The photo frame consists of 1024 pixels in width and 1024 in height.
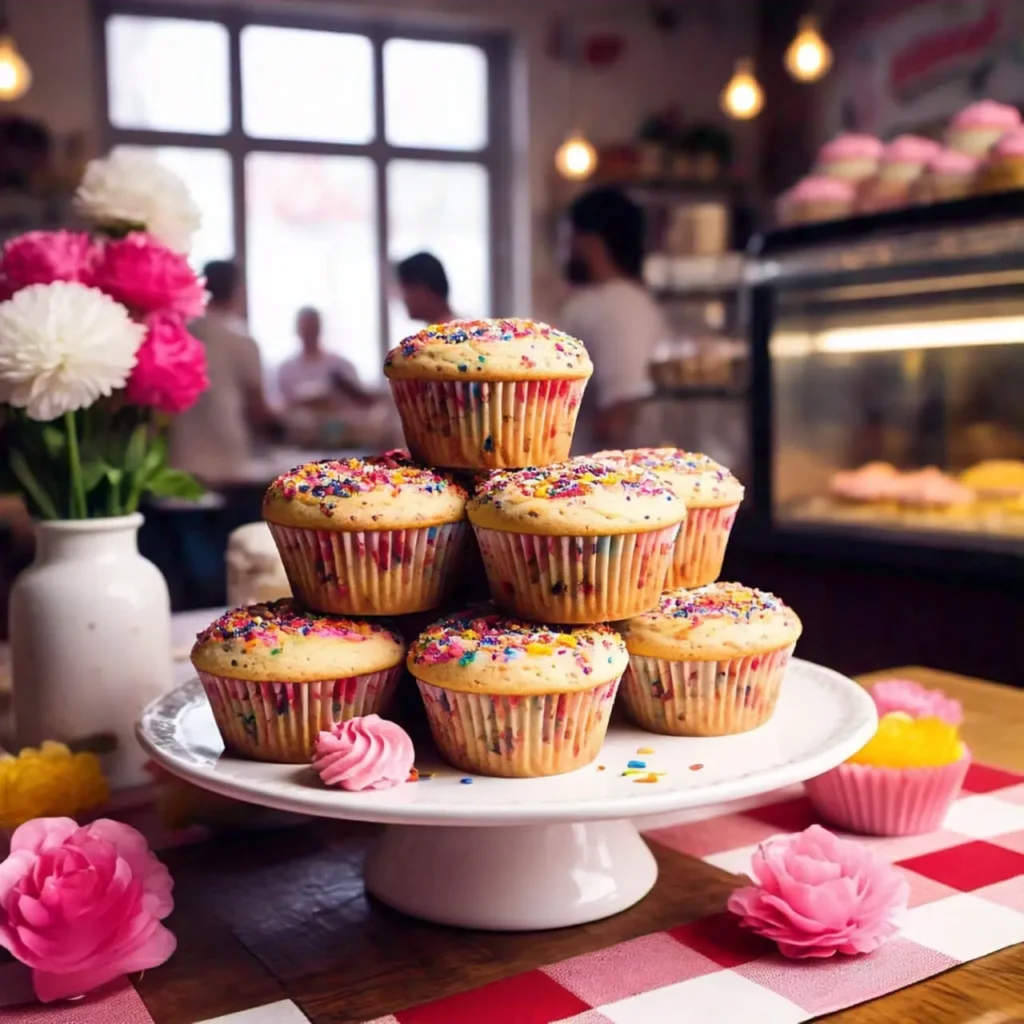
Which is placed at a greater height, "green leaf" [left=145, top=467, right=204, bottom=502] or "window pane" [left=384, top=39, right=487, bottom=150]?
"window pane" [left=384, top=39, right=487, bottom=150]

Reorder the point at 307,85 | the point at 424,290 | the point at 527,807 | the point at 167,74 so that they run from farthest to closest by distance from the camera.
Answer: the point at 307,85
the point at 167,74
the point at 424,290
the point at 527,807

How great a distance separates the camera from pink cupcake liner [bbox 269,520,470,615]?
1296mm

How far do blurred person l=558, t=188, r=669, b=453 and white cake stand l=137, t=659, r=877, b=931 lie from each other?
344 centimetres

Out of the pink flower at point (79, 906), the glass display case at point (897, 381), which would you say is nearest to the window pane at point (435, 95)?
the glass display case at point (897, 381)

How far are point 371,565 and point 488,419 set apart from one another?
0.22 metres

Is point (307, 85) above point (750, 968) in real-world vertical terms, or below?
above

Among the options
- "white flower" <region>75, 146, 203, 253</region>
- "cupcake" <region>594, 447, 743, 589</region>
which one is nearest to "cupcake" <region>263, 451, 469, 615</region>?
"cupcake" <region>594, 447, 743, 589</region>

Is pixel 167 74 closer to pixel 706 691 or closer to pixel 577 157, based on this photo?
pixel 577 157

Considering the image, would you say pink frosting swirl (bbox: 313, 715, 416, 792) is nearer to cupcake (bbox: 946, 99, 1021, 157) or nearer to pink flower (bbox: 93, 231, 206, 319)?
pink flower (bbox: 93, 231, 206, 319)

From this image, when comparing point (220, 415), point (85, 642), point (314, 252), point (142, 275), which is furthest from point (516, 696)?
point (314, 252)

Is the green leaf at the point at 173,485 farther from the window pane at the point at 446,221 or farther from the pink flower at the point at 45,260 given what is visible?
the window pane at the point at 446,221

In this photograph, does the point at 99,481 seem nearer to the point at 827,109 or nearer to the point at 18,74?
the point at 18,74

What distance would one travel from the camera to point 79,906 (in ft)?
3.34

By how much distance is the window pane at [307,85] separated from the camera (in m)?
7.94
